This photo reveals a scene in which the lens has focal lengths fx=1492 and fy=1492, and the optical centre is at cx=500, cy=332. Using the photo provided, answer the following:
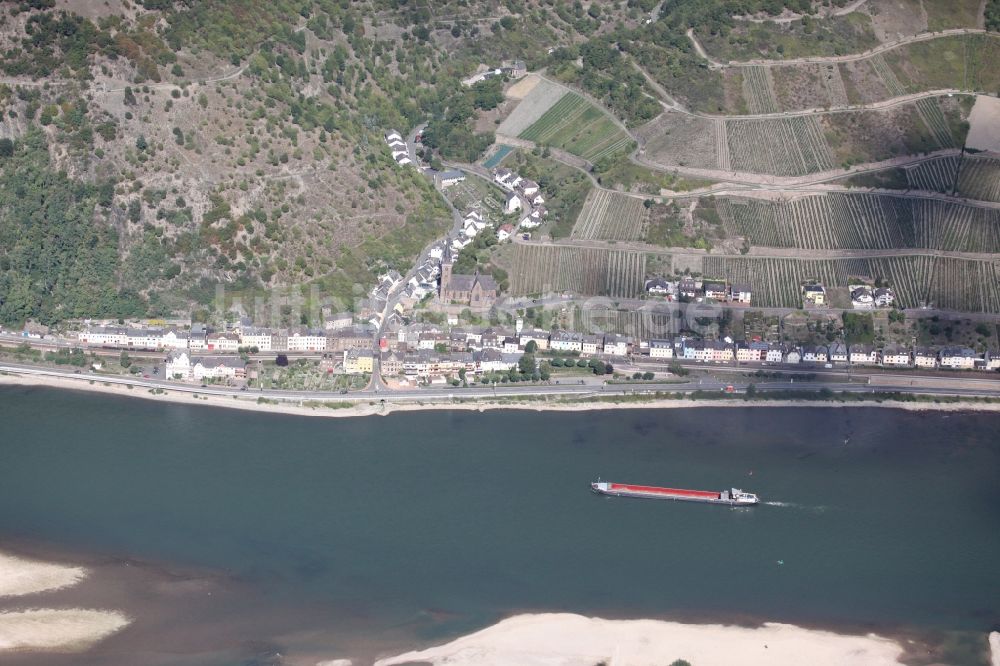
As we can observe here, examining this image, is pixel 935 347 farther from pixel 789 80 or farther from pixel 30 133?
pixel 30 133

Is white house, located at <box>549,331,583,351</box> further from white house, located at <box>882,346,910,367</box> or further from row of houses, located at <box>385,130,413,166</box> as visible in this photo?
row of houses, located at <box>385,130,413,166</box>

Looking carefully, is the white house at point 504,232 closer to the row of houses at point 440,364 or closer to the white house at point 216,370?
the row of houses at point 440,364

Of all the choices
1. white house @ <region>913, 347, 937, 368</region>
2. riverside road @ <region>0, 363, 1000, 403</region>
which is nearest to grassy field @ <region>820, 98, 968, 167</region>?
white house @ <region>913, 347, 937, 368</region>

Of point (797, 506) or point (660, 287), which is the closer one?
point (797, 506)

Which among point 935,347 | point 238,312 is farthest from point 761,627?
point 238,312

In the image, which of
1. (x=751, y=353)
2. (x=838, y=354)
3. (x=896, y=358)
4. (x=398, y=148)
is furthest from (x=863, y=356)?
(x=398, y=148)

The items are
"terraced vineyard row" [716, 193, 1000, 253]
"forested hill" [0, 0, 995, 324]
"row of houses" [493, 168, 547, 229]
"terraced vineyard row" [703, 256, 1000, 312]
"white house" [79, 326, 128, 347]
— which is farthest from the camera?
"row of houses" [493, 168, 547, 229]

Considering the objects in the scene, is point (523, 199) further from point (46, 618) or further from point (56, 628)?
point (56, 628)
